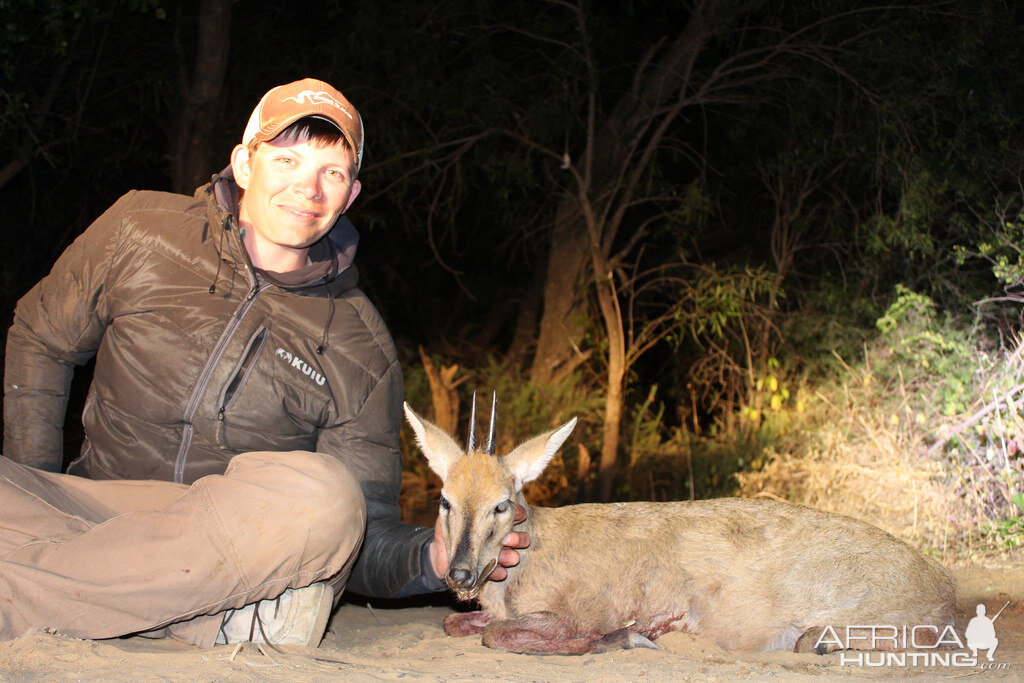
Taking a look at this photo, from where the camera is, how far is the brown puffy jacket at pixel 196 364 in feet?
14.3

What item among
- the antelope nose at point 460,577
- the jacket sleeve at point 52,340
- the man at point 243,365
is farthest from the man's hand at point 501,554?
the jacket sleeve at point 52,340

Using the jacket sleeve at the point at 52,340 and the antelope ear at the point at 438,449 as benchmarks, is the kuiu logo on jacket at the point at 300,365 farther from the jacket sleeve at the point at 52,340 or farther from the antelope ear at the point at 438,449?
the jacket sleeve at the point at 52,340

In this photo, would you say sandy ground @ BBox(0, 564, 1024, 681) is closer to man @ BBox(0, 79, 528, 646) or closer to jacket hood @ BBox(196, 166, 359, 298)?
man @ BBox(0, 79, 528, 646)

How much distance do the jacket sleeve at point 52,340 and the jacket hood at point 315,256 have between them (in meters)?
0.48

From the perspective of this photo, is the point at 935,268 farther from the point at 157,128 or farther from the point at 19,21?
the point at 157,128

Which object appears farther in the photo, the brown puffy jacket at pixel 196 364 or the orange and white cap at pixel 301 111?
the orange and white cap at pixel 301 111

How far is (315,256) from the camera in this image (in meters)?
4.75

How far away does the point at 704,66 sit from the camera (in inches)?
476

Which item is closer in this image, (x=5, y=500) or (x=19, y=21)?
(x=5, y=500)

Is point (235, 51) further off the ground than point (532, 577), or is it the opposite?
point (235, 51)

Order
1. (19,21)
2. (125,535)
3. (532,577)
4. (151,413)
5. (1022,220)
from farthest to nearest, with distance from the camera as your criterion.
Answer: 1. (19,21)
2. (1022,220)
3. (532,577)
4. (151,413)
5. (125,535)

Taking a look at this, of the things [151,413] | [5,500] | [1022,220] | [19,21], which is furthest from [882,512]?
[19,21]

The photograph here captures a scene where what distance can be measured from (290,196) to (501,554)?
199 cm

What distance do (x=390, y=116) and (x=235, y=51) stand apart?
2.27 meters
